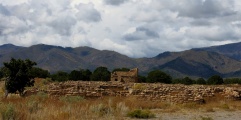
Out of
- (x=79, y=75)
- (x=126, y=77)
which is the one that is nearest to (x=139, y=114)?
(x=126, y=77)

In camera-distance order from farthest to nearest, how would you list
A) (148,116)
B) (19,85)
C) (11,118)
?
(19,85) → (148,116) → (11,118)

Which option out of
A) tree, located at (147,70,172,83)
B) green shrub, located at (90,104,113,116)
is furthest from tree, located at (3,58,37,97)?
tree, located at (147,70,172,83)

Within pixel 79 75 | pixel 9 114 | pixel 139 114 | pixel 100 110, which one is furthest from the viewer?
pixel 79 75

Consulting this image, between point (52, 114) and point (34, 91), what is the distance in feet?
56.9

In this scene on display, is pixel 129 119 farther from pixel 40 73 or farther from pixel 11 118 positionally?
pixel 40 73

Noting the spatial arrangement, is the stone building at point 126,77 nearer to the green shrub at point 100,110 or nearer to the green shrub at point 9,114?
the green shrub at point 100,110

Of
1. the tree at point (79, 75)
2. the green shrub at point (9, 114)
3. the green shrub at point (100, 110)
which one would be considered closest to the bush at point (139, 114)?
the green shrub at point (100, 110)

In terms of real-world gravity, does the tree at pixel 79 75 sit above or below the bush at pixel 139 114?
above

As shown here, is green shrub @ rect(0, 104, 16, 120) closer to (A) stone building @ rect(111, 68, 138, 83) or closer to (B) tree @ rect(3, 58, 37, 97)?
(B) tree @ rect(3, 58, 37, 97)

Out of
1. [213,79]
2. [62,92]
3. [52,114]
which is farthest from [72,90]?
[213,79]

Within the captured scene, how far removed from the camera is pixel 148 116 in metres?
17.7

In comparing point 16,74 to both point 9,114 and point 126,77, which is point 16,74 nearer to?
point 9,114

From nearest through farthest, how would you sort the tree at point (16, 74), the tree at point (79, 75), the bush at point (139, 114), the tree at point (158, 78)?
the bush at point (139, 114) < the tree at point (16, 74) < the tree at point (158, 78) < the tree at point (79, 75)

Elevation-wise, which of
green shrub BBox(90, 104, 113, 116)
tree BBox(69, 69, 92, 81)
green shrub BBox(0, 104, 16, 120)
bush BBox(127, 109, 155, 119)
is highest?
tree BBox(69, 69, 92, 81)
